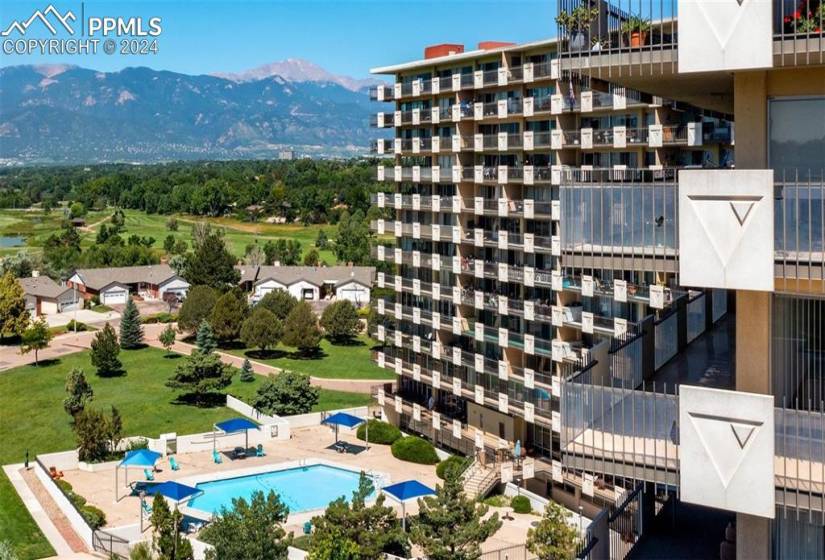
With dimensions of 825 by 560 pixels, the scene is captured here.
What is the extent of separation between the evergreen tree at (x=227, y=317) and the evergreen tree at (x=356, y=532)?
4224 cm

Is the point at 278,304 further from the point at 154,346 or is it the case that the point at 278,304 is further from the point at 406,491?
the point at 406,491

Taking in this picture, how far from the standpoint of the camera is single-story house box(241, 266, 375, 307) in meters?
95.0

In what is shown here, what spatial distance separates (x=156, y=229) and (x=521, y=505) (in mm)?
116208

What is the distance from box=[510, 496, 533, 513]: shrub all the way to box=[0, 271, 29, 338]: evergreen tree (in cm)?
4592

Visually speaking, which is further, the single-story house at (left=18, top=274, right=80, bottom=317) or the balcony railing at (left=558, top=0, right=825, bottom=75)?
the single-story house at (left=18, top=274, right=80, bottom=317)

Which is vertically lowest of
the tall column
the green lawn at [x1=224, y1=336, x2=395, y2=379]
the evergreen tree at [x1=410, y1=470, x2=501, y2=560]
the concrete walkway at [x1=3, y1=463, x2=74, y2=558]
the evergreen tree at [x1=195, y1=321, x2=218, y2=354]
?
the concrete walkway at [x1=3, y1=463, x2=74, y2=558]

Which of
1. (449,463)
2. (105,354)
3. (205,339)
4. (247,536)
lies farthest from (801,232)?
(105,354)

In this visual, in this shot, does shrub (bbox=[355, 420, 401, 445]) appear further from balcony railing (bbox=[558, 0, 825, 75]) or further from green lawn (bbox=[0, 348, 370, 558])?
balcony railing (bbox=[558, 0, 825, 75])

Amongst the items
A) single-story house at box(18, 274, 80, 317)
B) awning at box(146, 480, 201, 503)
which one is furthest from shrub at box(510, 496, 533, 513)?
single-story house at box(18, 274, 80, 317)

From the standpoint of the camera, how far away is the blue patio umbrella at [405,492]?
3784 cm

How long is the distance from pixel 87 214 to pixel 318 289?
81025 mm

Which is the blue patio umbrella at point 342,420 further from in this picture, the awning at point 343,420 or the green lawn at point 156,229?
the green lawn at point 156,229

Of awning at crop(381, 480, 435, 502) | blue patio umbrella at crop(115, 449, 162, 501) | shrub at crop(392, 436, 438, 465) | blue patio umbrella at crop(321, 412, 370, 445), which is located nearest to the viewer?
awning at crop(381, 480, 435, 502)

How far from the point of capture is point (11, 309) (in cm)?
7256
